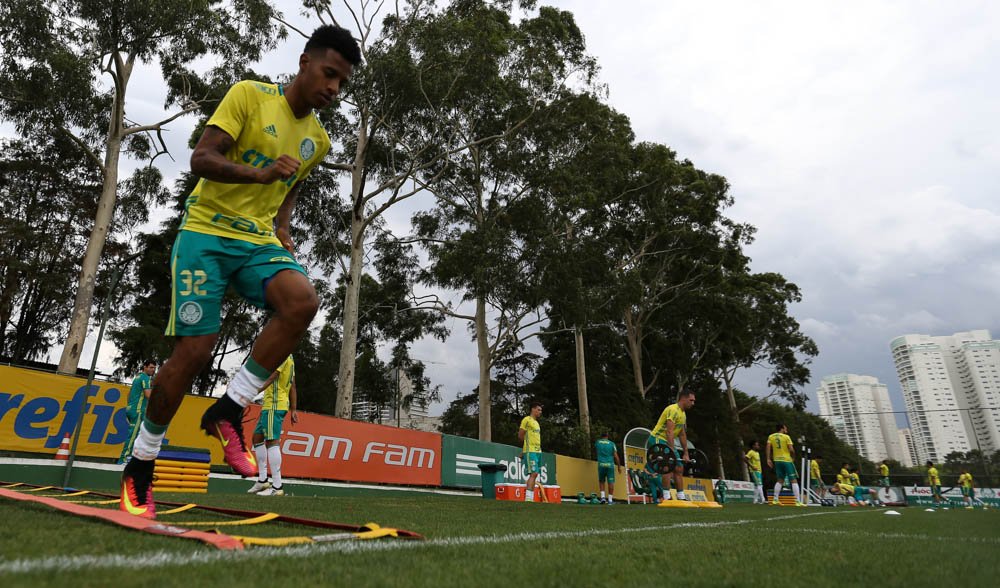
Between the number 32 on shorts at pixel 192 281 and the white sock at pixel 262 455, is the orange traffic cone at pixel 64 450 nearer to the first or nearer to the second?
the white sock at pixel 262 455

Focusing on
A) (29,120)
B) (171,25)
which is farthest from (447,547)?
(29,120)

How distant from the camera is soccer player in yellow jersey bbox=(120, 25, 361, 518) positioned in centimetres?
242

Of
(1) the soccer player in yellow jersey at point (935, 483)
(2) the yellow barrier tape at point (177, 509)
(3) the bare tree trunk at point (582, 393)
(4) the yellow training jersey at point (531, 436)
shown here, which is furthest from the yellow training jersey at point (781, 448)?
(2) the yellow barrier tape at point (177, 509)

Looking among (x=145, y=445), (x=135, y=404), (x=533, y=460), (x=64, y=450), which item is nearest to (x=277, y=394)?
(x=135, y=404)

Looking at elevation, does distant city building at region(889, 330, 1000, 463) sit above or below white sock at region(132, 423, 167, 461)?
above

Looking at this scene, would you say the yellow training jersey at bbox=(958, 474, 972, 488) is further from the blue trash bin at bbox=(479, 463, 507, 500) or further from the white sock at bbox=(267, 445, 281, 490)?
the white sock at bbox=(267, 445, 281, 490)

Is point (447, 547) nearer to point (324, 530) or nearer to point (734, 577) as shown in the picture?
point (324, 530)

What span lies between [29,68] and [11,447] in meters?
13.2

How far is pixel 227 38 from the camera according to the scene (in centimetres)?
1895

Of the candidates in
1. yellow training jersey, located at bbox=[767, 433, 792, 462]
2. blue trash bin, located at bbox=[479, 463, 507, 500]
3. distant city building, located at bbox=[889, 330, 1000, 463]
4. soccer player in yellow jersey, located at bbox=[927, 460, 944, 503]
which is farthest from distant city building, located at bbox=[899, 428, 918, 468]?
blue trash bin, located at bbox=[479, 463, 507, 500]

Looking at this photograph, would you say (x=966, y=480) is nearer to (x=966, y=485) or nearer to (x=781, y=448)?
(x=966, y=485)

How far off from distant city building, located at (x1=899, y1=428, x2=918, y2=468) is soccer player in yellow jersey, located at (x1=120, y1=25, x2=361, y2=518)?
30.0 m

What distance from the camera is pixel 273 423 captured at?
24.1 ft

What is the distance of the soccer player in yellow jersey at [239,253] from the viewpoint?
2.42 m
